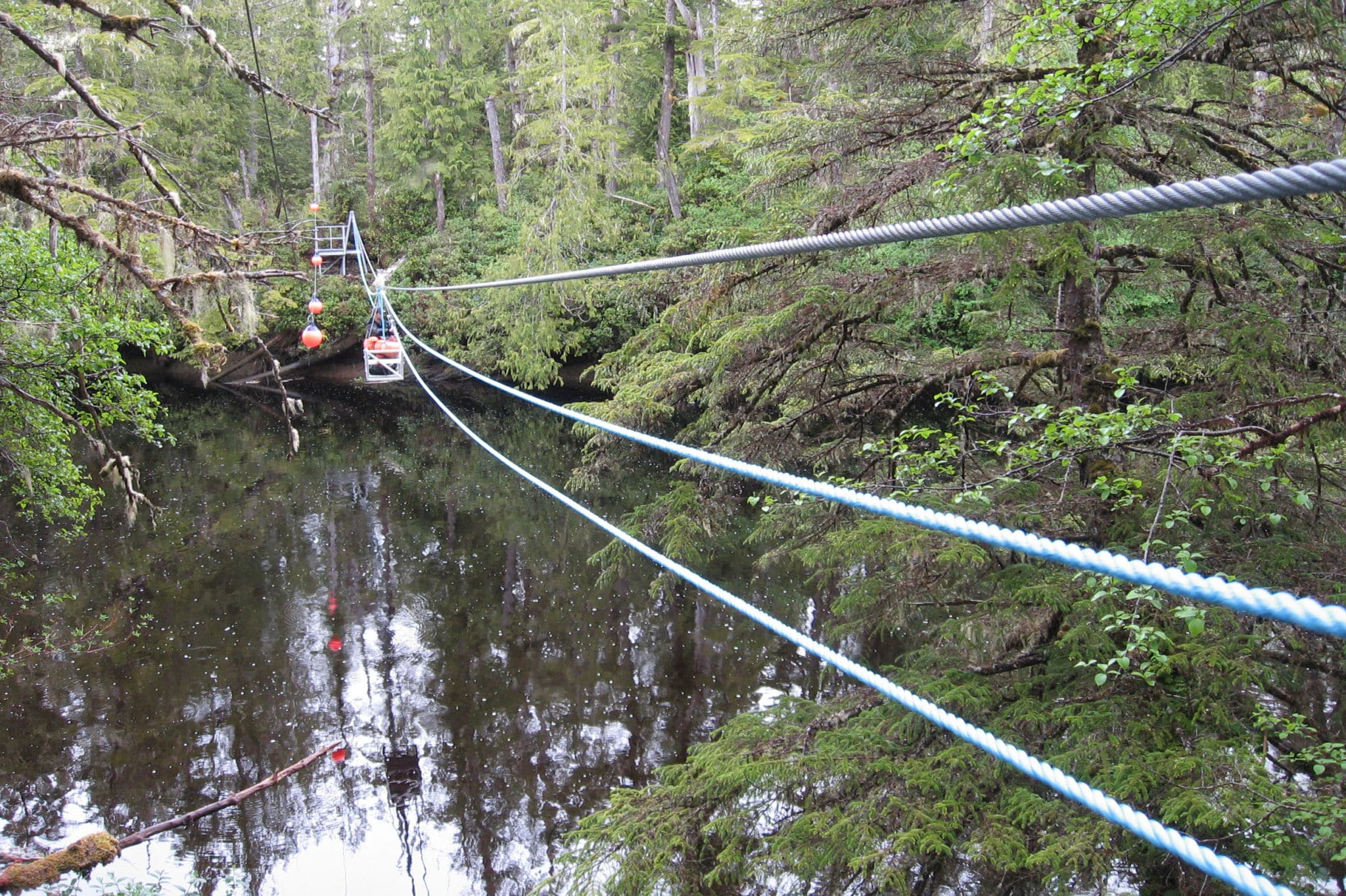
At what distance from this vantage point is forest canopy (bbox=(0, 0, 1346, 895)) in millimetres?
3355

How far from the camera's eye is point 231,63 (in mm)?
4480

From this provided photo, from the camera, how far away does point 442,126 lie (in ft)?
82.3

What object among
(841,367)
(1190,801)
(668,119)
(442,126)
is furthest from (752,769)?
(442,126)

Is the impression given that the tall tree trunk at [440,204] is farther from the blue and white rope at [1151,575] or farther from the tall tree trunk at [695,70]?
the blue and white rope at [1151,575]

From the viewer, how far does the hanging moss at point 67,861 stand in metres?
4.65

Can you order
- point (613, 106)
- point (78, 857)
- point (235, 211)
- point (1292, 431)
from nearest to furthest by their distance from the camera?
point (1292, 431), point (78, 857), point (235, 211), point (613, 106)

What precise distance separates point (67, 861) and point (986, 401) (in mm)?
6075

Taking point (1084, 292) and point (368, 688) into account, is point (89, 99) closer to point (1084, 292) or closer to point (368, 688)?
point (1084, 292)

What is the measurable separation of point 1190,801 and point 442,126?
26.0 metres

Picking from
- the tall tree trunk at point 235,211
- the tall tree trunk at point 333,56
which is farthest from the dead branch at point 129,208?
the tall tree trunk at point 333,56

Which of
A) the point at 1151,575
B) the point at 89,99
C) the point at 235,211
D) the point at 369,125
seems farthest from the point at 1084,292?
the point at 369,125

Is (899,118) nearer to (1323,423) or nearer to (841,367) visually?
(841,367)

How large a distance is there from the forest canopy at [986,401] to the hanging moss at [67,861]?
6.86 ft

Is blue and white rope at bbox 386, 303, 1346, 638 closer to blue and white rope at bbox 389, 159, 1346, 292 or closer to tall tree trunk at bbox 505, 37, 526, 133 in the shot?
blue and white rope at bbox 389, 159, 1346, 292
